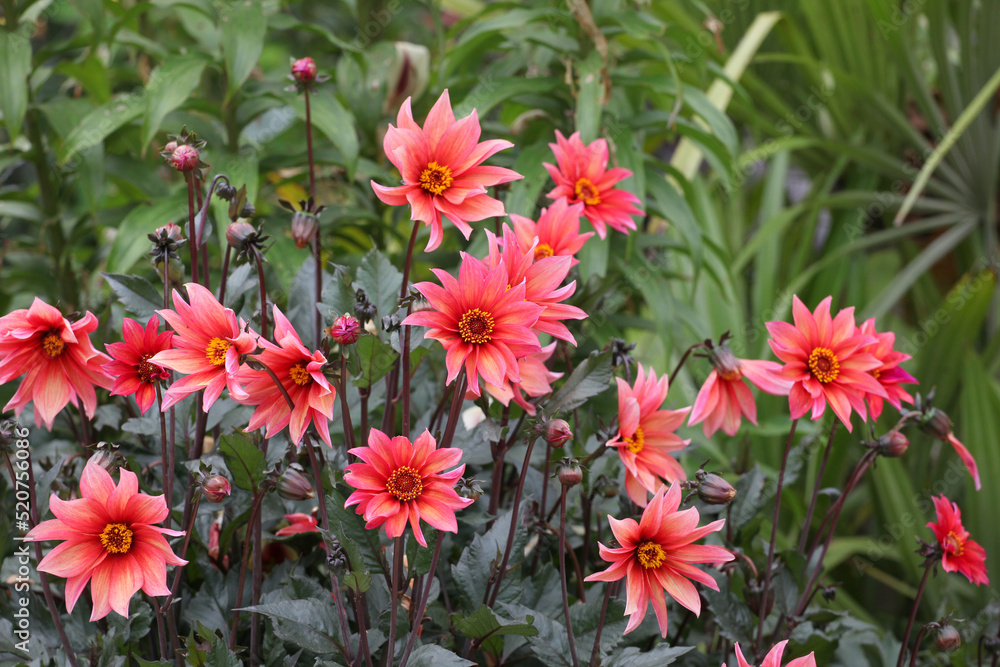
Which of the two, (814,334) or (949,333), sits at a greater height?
(814,334)

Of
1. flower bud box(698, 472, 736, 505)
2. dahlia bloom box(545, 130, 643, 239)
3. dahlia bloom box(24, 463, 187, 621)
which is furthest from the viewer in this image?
dahlia bloom box(545, 130, 643, 239)

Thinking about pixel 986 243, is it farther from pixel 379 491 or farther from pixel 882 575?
pixel 379 491

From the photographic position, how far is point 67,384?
521mm

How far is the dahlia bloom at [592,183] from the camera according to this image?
2.08 ft

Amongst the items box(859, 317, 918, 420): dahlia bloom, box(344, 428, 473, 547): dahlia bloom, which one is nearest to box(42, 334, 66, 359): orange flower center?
box(344, 428, 473, 547): dahlia bloom

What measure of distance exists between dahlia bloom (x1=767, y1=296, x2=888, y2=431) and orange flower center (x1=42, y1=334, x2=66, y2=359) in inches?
19.0

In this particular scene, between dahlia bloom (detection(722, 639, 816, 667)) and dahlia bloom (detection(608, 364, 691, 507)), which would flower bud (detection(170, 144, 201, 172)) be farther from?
dahlia bloom (detection(722, 639, 816, 667))

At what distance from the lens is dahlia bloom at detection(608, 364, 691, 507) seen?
55cm

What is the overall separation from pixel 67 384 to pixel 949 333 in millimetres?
1304

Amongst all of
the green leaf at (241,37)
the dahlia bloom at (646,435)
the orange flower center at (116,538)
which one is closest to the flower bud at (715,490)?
the dahlia bloom at (646,435)

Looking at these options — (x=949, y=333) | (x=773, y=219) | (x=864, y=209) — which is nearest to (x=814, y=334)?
(x=949, y=333)

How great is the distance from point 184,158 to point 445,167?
184mm

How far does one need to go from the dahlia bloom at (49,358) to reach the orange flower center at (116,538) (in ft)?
0.36

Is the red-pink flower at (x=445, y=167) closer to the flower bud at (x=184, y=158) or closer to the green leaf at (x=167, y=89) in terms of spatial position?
the flower bud at (x=184, y=158)
